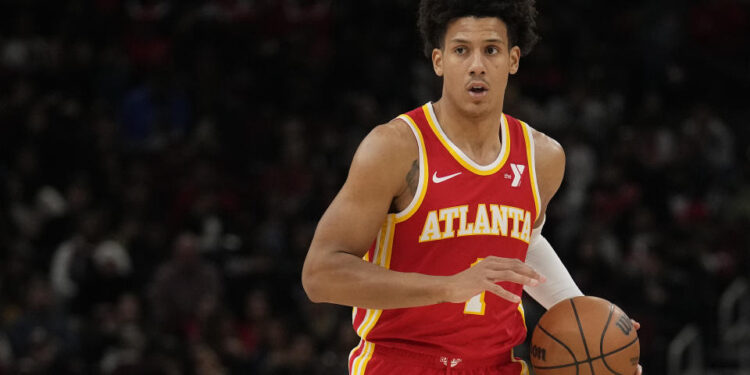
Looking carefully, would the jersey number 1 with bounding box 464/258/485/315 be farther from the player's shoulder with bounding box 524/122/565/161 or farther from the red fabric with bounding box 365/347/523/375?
the player's shoulder with bounding box 524/122/565/161

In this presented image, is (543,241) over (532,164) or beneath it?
beneath

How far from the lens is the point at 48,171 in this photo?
37.3ft

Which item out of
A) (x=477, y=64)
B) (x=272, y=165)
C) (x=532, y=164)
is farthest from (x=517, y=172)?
(x=272, y=165)

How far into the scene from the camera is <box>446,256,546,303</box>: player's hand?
3.47m

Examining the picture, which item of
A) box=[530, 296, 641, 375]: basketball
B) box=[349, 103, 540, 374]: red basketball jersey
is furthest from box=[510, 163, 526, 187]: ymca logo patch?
box=[530, 296, 641, 375]: basketball

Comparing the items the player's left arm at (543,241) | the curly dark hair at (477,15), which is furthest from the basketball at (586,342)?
the curly dark hair at (477,15)

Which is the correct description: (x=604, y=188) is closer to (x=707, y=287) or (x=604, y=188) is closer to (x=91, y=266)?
(x=707, y=287)

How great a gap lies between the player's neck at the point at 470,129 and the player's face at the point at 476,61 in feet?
0.24

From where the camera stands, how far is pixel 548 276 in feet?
14.9

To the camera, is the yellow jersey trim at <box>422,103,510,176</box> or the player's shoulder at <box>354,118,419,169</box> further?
the yellow jersey trim at <box>422,103,510,176</box>

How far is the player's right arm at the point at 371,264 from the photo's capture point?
3.52 meters

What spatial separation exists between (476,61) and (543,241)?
0.99 metres

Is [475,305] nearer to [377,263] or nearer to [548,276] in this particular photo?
[377,263]

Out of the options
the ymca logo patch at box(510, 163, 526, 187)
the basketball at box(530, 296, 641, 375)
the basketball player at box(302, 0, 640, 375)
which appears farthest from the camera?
the ymca logo patch at box(510, 163, 526, 187)
